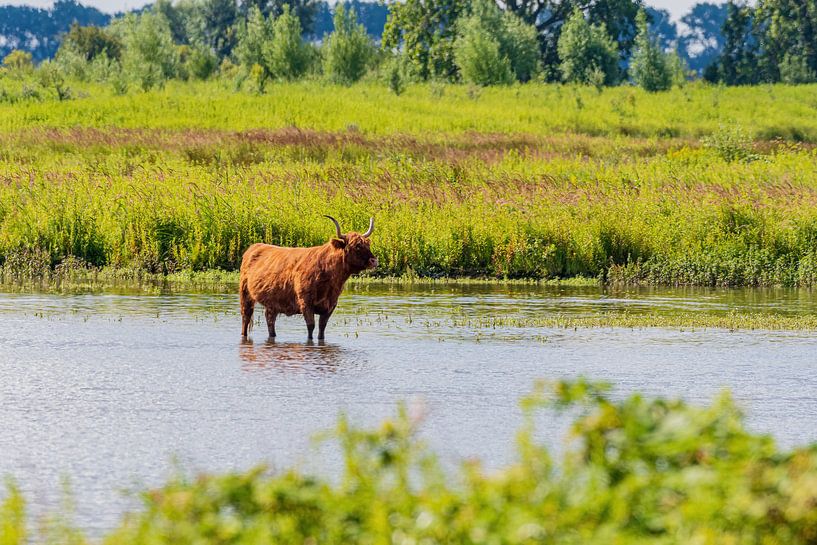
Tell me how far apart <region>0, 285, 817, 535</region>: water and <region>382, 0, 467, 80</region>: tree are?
6228 cm

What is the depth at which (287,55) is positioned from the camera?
69688 millimetres

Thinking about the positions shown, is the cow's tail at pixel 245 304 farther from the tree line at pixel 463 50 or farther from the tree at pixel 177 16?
the tree at pixel 177 16

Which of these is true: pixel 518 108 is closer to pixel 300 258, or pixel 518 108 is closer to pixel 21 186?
pixel 21 186

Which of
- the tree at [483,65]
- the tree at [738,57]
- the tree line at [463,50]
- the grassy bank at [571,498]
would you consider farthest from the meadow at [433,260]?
the tree at [738,57]

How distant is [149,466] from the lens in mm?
9102

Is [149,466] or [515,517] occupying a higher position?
[515,517]

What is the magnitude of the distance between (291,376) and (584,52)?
67.7m

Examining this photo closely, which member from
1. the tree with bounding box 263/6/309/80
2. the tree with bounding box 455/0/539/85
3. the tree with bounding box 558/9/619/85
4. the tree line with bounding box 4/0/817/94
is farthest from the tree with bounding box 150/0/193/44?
the tree with bounding box 263/6/309/80

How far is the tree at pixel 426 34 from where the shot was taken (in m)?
81.2

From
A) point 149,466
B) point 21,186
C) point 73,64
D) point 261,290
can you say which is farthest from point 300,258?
point 73,64

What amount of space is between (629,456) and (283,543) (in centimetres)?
120

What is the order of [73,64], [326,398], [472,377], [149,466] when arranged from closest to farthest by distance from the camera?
[149,466], [326,398], [472,377], [73,64]

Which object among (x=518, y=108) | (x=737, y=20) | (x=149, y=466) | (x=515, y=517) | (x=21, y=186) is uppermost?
(x=737, y=20)

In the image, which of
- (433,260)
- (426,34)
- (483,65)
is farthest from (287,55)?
(433,260)
